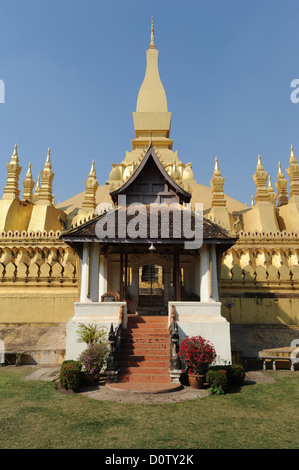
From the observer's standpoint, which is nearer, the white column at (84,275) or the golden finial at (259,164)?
the white column at (84,275)

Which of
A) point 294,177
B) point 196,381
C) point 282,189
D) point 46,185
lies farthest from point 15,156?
point 196,381

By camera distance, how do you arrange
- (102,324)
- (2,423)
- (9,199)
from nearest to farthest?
(2,423) < (102,324) < (9,199)

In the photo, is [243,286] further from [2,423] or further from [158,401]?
[2,423]

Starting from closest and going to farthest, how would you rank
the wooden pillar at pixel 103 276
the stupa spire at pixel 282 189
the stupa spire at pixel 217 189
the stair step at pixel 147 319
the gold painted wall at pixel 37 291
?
1. the stair step at pixel 147 319
2. the wooden pillar at pixel 103 276
3. the gold painted wall at pixel 37 291
4. the stupa spire at pixel 217 189
5. the stupa spire at pixel 282 189

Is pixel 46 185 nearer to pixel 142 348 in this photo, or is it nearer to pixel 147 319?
pixel 147 319

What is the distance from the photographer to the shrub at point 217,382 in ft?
30.7

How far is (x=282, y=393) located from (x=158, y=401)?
3.60m

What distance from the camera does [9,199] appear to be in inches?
969

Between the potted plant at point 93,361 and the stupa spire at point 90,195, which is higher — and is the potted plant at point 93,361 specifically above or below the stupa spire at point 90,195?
below

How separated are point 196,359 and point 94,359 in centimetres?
319

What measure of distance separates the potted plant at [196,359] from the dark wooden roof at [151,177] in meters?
7.54

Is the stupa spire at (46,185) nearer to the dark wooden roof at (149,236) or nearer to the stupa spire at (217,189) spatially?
the stupa spire at (217,189)

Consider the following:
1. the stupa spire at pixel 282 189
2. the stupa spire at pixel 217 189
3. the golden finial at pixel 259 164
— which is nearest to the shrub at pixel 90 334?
the stupa spire at pixel 217 189
